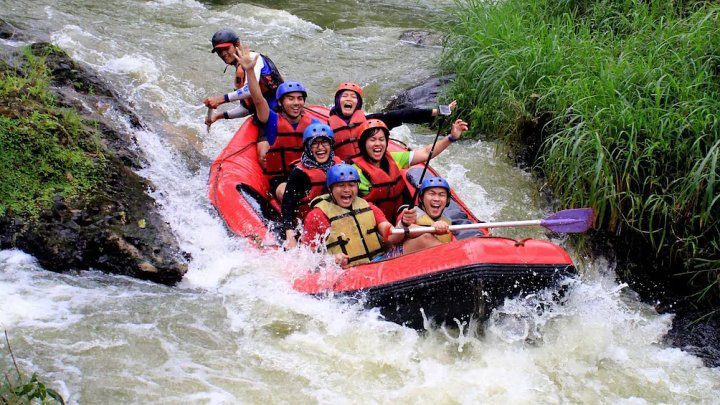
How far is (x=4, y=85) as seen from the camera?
4.94m

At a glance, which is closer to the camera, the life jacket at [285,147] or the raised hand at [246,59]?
the raised hand at [246,59]

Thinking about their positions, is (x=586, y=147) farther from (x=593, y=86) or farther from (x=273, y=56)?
(x=273, y=56)

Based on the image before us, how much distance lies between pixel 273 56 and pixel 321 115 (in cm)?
327

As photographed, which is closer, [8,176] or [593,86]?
[8,176]

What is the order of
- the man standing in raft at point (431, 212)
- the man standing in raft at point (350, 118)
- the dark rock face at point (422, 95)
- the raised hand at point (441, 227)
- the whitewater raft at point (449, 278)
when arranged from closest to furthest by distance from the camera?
the whitewater raft at point (449, 278) < the raised hand at point (441, 227) < the man standing in raft at point (431, 212) < the man standing in raft at point (350, 118) < the dark rock face at point (422, 95)

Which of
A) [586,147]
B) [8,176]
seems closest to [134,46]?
[8,176]

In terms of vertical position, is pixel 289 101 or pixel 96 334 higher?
pixel 289 101

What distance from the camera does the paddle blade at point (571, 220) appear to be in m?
4.30

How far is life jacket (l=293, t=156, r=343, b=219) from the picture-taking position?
4.80m

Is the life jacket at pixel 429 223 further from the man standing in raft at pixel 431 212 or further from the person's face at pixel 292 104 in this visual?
the person's face at pixel 292 104

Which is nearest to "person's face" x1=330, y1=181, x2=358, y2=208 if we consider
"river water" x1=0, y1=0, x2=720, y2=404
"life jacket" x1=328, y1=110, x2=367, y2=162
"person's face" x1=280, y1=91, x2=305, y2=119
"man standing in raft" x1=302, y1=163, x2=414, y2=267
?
"man standing in raft" x1=302, y1=163, x2=414, y2=267

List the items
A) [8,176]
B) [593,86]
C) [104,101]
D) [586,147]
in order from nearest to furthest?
1. [8,176]
2. [586,147]
3. [593,86]
4. [104,101]

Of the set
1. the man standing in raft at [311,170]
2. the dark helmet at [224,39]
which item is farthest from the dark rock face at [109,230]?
the dark helmet at [224,39]

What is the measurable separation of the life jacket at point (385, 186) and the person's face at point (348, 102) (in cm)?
67
